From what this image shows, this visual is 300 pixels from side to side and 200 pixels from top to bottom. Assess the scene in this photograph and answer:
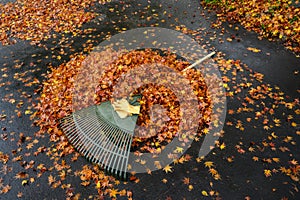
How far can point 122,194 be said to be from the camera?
317 cm

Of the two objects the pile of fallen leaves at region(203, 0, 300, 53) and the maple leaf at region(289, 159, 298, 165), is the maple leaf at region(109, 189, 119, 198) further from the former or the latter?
the pile of fallen leaves at region(203, 0, 300, 53)

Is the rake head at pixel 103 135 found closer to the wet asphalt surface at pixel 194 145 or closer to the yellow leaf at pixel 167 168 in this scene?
the wet asphalt surface at pixel 194 145

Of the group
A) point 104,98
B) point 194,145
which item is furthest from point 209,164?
point 104,98

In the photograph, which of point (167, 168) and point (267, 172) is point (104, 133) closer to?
point (167, 168)

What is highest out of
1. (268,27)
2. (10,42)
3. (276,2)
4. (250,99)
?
(276,2)

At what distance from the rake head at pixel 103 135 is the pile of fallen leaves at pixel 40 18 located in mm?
3715

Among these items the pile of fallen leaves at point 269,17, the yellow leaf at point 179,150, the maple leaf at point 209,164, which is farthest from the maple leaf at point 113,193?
the pile of fallen leaves at point 269,17

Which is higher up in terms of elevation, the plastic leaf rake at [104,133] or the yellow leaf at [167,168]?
the plastic leaf rake at [104,133]

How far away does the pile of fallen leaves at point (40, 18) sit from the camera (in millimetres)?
6781

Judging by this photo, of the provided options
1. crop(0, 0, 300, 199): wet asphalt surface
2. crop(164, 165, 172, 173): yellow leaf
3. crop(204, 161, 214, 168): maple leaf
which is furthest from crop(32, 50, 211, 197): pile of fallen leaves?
crop(204, 161, 214, 168): maple leaf

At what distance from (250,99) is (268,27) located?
114 inches

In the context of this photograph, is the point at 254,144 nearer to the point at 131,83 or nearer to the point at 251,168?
the point at 251,168

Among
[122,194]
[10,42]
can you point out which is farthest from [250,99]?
[10,42]

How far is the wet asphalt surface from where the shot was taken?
3197 millimetres
